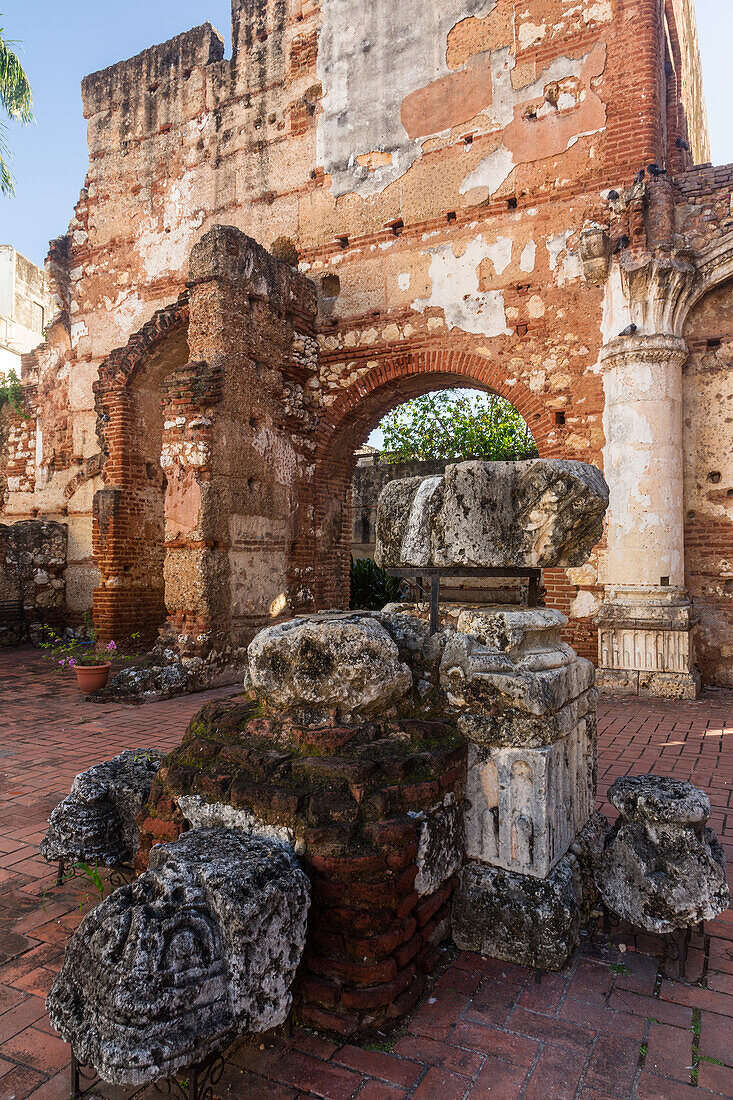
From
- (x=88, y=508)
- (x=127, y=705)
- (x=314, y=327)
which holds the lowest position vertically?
(x=127, y=705)

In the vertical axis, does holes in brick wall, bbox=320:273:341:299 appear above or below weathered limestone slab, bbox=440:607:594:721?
above

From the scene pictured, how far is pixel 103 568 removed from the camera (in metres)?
9.11

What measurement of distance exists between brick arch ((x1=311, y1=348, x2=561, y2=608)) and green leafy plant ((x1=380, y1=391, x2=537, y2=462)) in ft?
25.7

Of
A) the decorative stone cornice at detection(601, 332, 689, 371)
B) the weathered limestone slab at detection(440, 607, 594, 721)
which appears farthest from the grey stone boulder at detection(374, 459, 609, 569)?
the decorative stone cornice at detection(601, 332, 689, 371)

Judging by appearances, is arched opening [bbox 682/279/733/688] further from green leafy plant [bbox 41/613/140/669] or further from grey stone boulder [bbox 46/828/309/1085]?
grey stone boulder [bbox 46/828/309/1085]

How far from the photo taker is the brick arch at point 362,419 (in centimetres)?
784

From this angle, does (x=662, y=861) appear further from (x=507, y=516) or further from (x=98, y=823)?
(x=98, y=823)

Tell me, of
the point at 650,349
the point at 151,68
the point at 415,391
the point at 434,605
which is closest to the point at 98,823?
the point at 434,605

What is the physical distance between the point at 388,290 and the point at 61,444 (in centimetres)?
624

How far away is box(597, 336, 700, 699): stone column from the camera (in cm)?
667

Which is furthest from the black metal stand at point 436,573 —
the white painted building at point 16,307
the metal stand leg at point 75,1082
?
the white painted building at point 16,307

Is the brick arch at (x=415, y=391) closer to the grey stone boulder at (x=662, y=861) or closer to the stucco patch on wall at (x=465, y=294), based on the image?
the stucco patch on wall at (x=465, y=294)

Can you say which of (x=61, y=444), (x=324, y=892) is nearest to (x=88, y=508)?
(x=61, y=444)

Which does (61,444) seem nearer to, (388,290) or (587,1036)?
(388,290)
